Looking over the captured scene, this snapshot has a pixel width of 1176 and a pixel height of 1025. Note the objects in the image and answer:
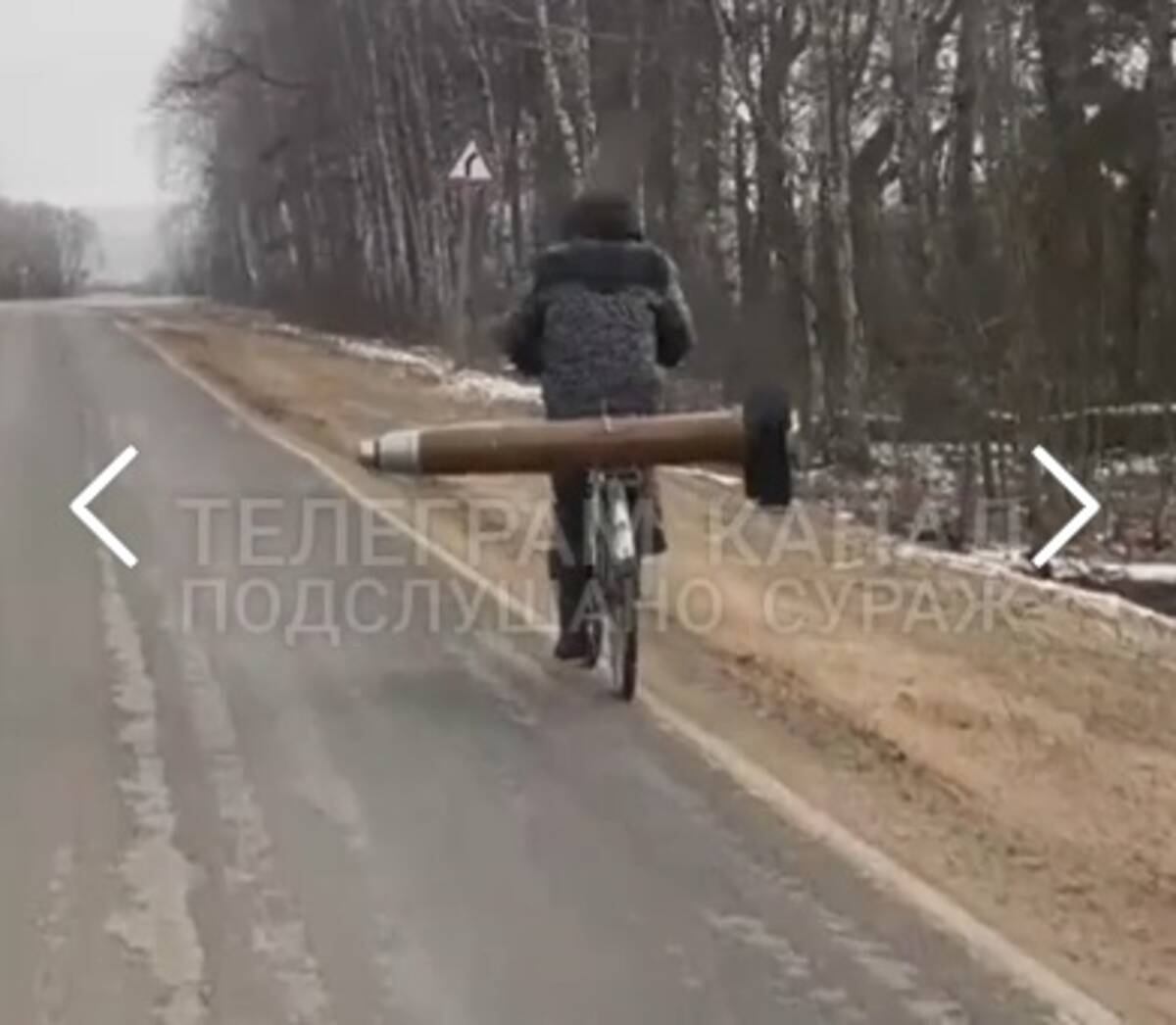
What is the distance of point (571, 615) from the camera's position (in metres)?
11.0

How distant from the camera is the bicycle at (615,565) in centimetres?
1021

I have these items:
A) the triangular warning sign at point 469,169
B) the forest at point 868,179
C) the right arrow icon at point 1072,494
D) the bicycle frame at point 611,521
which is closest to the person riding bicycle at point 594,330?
the bicycle frame at point 611,521

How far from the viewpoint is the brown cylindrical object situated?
10.3m

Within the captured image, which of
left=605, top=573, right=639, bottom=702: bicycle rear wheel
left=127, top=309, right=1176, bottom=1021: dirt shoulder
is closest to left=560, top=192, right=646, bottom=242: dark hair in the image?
left=605, top=573, right=639, bottom=702: bicycle rear wheel

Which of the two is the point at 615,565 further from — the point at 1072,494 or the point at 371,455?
the point at 1072,494

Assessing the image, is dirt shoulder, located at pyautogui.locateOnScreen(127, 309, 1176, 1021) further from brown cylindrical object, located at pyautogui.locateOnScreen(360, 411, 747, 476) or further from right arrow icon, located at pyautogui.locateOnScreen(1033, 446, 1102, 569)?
right arrow icon, located at pyautogui.locateOnScreen(1033, 446, 1102, 569)

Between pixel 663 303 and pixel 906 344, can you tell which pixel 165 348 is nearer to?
pixel 906 344

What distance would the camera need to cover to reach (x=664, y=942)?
675 cm

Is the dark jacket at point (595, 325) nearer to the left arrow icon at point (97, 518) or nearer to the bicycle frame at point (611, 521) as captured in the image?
the bicycle frame at point (611, 521)

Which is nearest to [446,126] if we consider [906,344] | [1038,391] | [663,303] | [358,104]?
[358,104]

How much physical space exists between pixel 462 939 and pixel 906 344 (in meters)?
13.4

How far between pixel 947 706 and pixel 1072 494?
20.5ft

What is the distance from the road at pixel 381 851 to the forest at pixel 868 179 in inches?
178

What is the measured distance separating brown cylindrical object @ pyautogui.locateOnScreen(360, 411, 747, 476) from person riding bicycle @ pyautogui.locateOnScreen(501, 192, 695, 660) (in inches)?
6.8
